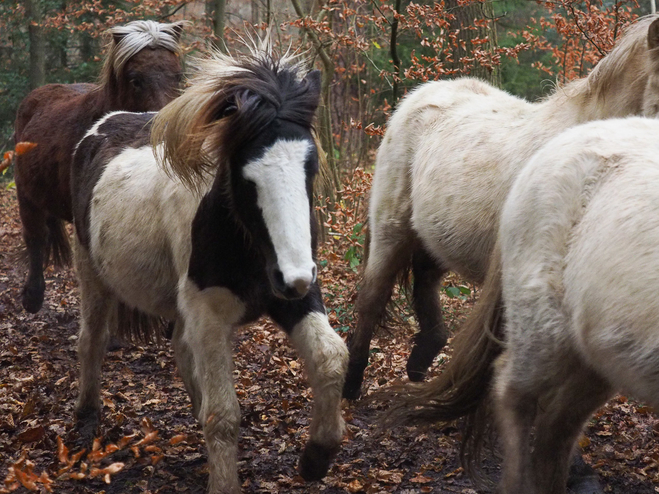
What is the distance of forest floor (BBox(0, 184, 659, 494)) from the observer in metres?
4.03

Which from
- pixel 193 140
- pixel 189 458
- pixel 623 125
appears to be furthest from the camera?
pixel 189 458

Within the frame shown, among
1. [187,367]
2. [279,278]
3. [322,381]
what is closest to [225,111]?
[279,278]

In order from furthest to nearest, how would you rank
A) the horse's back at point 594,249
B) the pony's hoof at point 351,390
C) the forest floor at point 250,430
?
the pony's hoof at point 351,390 < the forest floor at point 250,430 < the horse's back at point 594,249

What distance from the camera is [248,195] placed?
10.7ft

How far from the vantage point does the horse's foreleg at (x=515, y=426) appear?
3.07 m

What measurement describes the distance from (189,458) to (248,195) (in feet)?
6.37

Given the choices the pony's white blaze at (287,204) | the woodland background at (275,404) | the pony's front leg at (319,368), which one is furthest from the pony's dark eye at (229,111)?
the pony's front leg at (319,368)

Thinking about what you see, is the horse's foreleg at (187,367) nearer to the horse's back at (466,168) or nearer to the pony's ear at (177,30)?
the horse's back at (466,168)

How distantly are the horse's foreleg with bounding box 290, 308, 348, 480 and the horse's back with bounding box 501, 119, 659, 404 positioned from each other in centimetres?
89

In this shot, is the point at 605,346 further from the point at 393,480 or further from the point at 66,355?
the point at 66,355

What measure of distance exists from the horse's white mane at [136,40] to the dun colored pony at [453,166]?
102 inches

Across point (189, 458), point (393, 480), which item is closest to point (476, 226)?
point (393, 480)

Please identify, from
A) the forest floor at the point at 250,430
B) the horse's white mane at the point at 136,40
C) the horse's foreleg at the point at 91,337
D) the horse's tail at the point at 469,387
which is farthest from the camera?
the horse's white mane at the point at 136,40

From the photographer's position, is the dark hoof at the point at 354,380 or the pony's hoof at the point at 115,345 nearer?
the dark hoof at the point at 354,380
